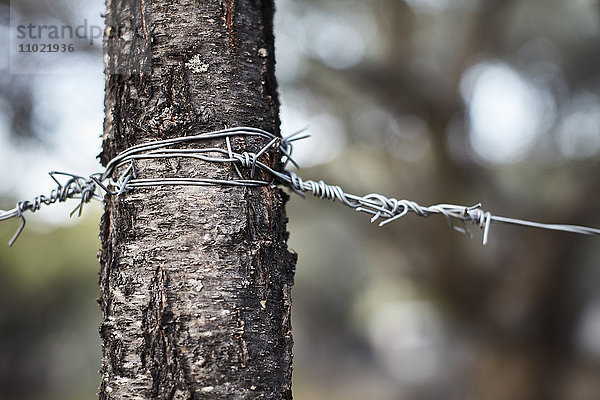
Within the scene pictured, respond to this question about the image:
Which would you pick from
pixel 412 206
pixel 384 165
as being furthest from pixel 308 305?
pixel 412 206

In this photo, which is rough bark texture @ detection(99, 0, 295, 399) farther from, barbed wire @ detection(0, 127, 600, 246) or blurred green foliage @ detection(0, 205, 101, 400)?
blurred green foliage @ detection(0, 205, 101, 400)

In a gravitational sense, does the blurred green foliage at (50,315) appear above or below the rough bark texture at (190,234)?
below

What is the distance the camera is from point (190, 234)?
767mm

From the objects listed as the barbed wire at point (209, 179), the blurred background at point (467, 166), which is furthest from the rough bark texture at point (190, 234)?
the blurred background at point (467, 166)

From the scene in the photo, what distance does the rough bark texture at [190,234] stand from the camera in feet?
2.44

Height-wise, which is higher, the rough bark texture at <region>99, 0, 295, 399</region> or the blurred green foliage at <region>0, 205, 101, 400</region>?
the rough bark texture at <region>99, 0, 295, 399</region>

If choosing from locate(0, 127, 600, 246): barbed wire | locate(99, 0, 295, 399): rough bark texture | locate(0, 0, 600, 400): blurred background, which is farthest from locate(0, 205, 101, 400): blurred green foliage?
locate(99, 0, 295, 399): rough bark texture

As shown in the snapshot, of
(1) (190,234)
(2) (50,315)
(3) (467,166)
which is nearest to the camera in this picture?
(1) (190,234)

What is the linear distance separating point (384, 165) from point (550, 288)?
1.74m

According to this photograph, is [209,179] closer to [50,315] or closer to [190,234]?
[190,234]

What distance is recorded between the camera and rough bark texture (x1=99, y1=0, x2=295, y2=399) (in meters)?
0.74

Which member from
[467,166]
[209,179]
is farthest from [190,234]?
[467,166]

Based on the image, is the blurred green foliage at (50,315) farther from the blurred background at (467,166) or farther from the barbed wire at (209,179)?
the barbed wire at (209,179)

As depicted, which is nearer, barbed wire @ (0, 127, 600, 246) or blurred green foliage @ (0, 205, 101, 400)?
barbed wire @ (0, 127, 600, 246)
